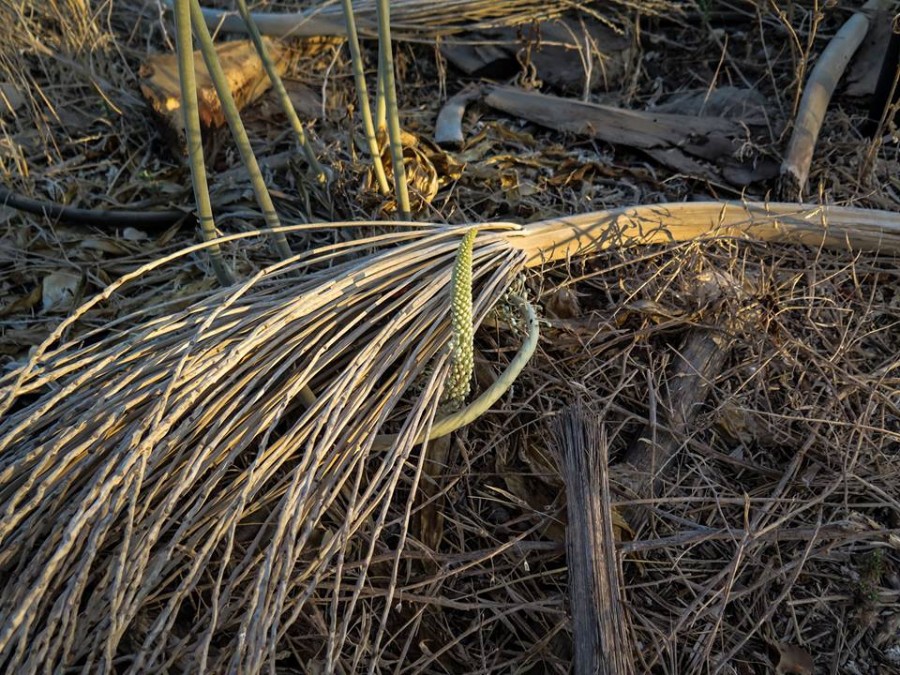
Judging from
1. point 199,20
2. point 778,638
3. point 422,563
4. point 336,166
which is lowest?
point 778,638

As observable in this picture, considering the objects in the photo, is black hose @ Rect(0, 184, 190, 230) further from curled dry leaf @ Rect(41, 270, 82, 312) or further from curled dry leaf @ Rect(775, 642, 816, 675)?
curled dry leaf @ Rect(775, 642, 816, 675)

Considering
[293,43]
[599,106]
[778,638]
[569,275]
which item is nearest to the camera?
[778,638]

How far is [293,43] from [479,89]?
25.3 inches

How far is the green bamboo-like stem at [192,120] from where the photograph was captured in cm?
141

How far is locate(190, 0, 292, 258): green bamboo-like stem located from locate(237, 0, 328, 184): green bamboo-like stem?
0.42 feet

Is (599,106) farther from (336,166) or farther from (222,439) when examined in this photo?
(222,439)

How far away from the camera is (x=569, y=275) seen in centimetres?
177

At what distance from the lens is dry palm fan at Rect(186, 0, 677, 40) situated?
2.58m

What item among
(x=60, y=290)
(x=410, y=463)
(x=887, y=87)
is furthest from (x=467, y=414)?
(x=887, y=87)

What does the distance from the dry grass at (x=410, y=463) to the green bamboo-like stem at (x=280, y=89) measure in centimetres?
6

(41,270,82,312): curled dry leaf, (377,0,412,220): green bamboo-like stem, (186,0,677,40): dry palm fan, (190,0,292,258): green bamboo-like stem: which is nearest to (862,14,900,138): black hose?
(186,0,677,40): dry palm fan

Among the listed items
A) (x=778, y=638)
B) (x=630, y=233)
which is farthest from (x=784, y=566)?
(x=630, y=233)

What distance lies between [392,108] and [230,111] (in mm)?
354

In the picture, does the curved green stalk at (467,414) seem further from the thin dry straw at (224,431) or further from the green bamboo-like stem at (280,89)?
the green bamboo-like stem at (280,89)
